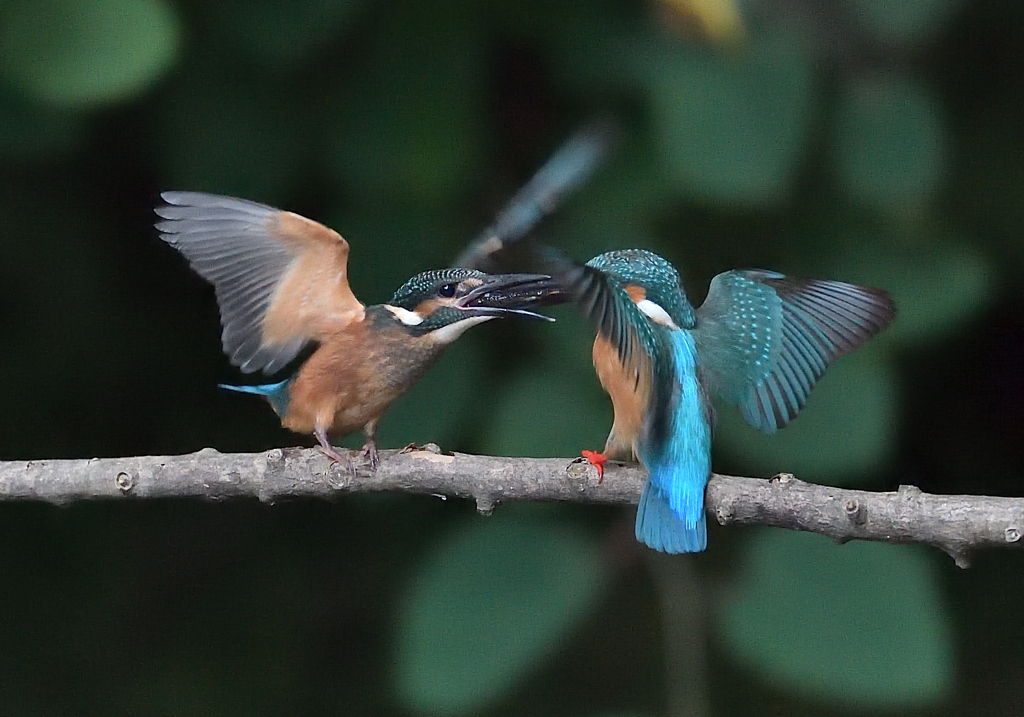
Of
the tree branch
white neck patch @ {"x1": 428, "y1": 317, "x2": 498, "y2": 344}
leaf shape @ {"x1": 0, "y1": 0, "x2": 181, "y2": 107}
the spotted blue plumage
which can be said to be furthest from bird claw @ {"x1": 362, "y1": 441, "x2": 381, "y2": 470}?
leaf shape @ {"x1": 0, "y1": 0, "x2": 181, "y2": 107}

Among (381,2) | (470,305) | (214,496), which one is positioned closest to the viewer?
(214,496)

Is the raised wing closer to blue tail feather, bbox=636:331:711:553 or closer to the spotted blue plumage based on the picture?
the spotted blue plumage

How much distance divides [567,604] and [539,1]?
74 cm

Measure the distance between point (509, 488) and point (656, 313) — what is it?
0.26 m

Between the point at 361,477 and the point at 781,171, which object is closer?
the point at 361,477

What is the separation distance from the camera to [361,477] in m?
1.22

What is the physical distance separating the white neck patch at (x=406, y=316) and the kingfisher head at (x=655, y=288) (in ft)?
0.74

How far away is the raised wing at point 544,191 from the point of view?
1.35 metres

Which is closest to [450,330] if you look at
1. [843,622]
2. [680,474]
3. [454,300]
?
[454,300]

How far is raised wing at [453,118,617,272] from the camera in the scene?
4.44 ft

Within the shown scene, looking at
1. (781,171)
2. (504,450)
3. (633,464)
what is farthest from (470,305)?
(781,171)

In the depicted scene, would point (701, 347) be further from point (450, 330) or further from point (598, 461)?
point (450, 330)

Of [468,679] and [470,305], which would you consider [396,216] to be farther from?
[468,679]

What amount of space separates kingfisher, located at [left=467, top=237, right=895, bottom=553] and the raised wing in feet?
0.05
